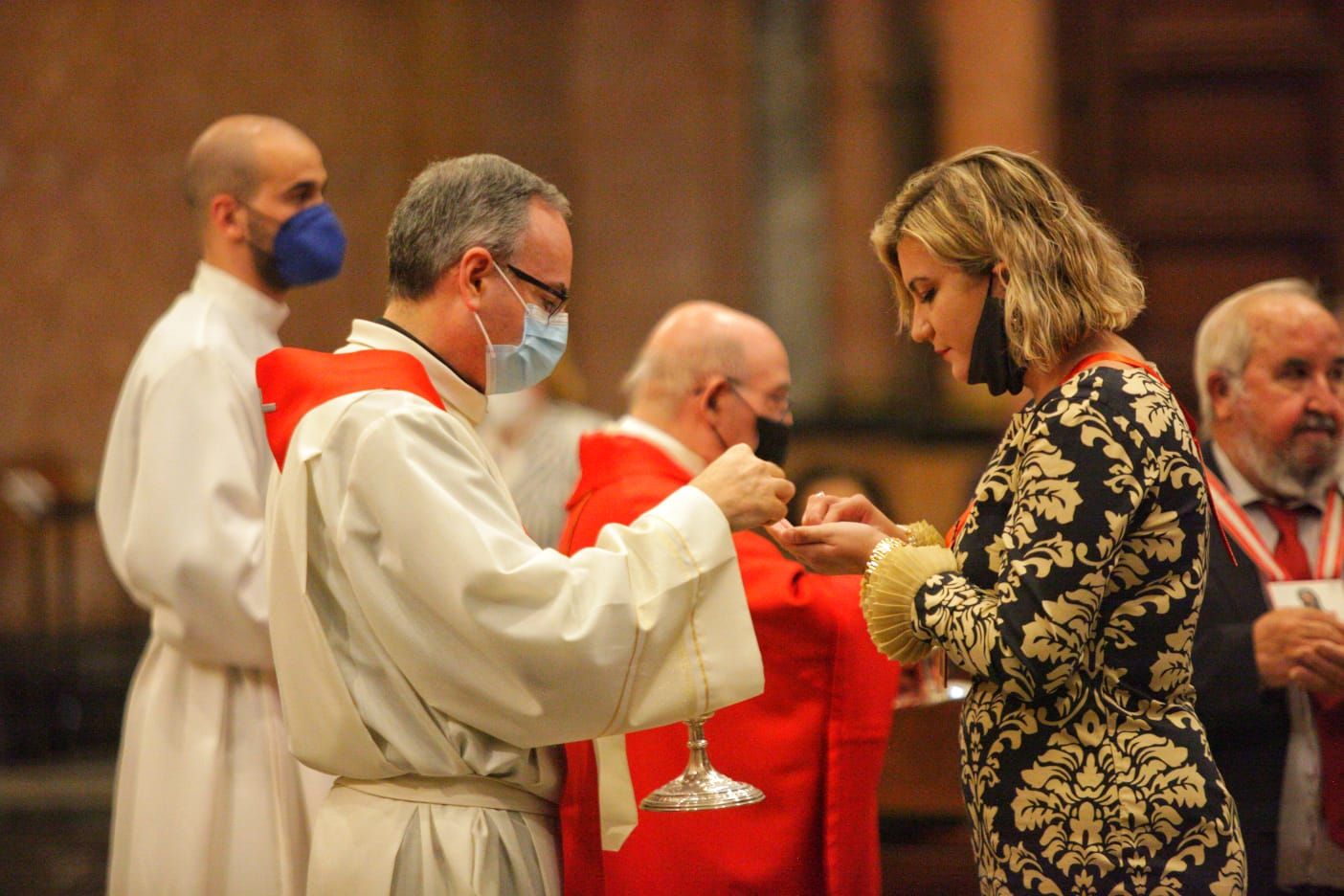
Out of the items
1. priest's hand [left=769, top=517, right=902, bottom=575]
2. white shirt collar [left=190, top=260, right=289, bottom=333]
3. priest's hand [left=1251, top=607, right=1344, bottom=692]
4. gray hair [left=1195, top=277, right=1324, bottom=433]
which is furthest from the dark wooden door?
priest's hand [left=769, top=517, right=902, bottom=575]

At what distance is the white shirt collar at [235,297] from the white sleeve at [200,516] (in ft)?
0.78

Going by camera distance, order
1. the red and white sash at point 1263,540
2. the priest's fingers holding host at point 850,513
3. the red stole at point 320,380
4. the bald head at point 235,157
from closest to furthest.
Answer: the red stole at point 320,380, the priest's fingers holding host at point 850,513, the red and white sash at point 1263,540, the bald head at point 235,157

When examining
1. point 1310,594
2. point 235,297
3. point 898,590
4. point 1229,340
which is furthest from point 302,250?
point 1310,594

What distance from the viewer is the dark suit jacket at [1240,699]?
2.99 meters

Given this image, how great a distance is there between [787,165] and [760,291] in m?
0.72

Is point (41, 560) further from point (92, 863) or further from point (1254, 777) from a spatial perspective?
point (1254, 777)

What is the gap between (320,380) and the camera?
233 cm

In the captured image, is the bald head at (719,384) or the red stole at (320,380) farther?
the bald head at (719,384)

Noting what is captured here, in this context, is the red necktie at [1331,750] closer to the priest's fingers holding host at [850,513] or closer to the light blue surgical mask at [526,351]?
the priest's fingers holding host at [850,513]

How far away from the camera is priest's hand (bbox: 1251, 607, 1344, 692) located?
293 centimetres

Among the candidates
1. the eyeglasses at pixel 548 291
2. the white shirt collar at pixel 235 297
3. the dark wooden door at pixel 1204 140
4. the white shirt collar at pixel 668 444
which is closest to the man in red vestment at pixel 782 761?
the white shirt collar at pixel 668 444

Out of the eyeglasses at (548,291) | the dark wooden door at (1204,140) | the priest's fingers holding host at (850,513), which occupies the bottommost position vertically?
the priest's fingers holding host at (850,513)

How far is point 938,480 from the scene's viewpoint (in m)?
7.39

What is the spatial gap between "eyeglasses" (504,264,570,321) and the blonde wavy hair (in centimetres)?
56
